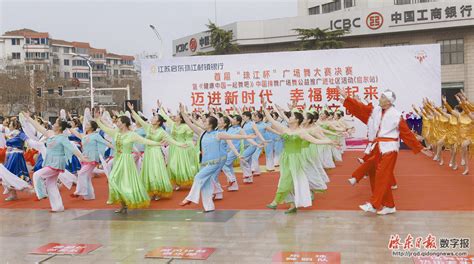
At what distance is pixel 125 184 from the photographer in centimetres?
812

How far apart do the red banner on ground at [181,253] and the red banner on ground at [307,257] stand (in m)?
0.79

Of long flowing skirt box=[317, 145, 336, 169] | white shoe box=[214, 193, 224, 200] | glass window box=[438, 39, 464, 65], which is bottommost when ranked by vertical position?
white shoe box=[214, 193, 224, 200]

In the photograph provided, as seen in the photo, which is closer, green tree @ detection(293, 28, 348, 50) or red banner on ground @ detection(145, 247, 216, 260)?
red banner on ground @ detection(145, 247, 216, 260)

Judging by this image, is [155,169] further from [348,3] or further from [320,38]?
[348,3]

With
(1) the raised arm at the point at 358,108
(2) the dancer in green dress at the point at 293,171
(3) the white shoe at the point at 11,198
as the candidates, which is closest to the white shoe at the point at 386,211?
(2) the dancer in green dress at the point at 293,171

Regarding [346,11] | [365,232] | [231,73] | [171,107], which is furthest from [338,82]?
[346,11]

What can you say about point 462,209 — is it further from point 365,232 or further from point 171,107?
point 171,107

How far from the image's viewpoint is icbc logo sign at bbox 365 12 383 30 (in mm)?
32125

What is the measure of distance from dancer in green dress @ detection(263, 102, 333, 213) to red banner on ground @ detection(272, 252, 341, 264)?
2324mm

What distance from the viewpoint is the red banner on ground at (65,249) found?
5958mm

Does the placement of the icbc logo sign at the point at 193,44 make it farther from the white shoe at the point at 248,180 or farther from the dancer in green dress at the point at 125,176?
the dancer in green dress at the point at 125,176

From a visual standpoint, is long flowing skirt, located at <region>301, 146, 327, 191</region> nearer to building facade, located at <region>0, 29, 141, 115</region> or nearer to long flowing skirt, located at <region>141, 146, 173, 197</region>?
long flowing skirt, located at <region>141, 146, 173, 197</region>

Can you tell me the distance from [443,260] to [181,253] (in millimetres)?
2745

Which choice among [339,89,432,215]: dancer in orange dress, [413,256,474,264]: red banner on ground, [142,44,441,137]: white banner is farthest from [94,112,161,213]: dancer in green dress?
[142,44,441,137]: white banner
